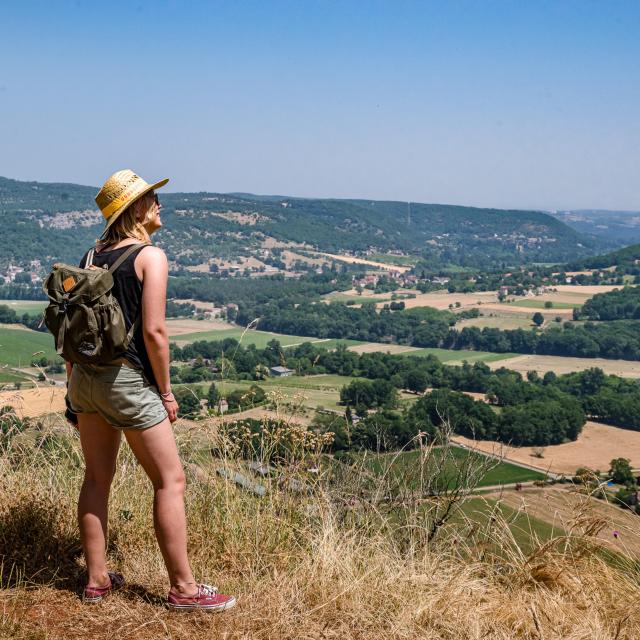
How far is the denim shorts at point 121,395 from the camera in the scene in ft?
8.84

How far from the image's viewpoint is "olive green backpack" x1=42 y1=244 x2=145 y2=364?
2.62m

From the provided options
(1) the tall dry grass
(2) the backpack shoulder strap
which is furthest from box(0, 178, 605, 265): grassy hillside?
(2) the backpack shoulder strap

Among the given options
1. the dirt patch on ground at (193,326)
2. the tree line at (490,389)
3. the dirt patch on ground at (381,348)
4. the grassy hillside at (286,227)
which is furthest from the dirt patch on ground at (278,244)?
the tree line at (490,389)

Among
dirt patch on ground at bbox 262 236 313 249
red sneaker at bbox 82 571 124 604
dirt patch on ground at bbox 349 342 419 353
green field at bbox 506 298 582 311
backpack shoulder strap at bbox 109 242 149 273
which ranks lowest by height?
dirt patch on ground at bbox 349 342 419 353

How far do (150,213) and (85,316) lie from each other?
1.63ft

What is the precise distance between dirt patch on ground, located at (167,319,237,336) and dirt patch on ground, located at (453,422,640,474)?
108ft

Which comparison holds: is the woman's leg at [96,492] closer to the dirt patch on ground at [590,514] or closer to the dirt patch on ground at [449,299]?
the dirt patch on ground at [590,514]

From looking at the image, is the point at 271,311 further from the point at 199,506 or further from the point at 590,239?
the point at 590,239

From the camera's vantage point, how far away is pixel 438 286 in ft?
312

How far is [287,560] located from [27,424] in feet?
7.16

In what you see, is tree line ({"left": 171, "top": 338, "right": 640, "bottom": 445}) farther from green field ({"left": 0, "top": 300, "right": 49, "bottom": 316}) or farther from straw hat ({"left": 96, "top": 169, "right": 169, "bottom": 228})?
green field ({"left": 0, "top": 300, "right": 49, "bottom": 316})

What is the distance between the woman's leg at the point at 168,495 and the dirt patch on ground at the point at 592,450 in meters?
15.0

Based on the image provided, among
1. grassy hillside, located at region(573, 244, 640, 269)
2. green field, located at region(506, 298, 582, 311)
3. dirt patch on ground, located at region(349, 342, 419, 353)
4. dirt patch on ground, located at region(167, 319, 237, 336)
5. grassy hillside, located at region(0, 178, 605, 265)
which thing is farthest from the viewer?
grassy hillside, located at region(0, 178, 605, 265)

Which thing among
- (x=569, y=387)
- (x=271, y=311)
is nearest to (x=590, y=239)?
(x=271, y=311)
